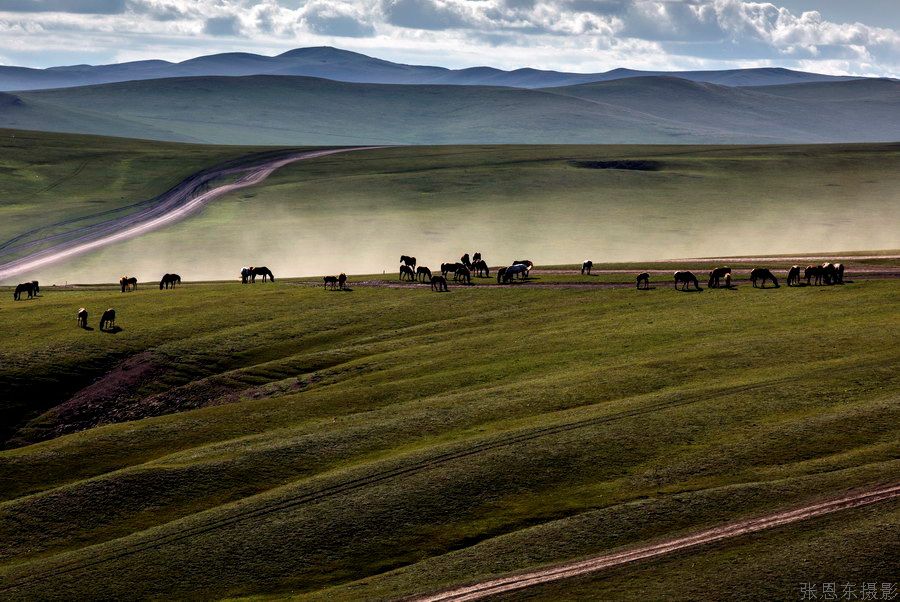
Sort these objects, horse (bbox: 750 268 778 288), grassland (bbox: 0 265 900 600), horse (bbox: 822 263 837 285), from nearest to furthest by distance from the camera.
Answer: grassland (bbox: 0 265 900 600) < horse (bbox: 822 263 837 285) < horse (bbox: 750 268 778 288)

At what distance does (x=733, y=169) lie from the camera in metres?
182

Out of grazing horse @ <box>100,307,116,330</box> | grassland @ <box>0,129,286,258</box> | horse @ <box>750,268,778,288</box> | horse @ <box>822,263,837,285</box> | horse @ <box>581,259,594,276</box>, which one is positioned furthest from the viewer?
grassland @ <box>0,129,286,258</box>

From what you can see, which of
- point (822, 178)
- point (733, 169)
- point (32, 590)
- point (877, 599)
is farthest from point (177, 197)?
point (877, 599)

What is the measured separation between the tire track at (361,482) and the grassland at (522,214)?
257 ft

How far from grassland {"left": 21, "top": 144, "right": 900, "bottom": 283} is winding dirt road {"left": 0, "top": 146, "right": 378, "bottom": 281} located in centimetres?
382

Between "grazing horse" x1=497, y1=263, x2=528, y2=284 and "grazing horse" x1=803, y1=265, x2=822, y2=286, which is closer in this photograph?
"grazing horse" x1=803, y1=265, x2=822, y2=286

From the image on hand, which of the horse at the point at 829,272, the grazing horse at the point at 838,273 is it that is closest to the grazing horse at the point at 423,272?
the horse at the point at 829,272

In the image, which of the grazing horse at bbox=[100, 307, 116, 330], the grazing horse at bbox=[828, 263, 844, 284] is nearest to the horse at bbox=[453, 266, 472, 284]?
the grazing horse at bbox=[100, 307, 116, 330]

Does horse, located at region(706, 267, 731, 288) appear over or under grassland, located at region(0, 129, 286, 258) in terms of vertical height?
under

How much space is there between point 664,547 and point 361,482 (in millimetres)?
13161

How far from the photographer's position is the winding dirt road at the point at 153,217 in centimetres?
12794

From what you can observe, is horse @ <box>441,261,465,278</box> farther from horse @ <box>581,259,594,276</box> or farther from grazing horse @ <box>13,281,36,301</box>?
grazing horse @ <box>13,281,36,301</box>

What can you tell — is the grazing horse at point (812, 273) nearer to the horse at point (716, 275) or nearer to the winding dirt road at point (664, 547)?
the horse at point (716, 275)

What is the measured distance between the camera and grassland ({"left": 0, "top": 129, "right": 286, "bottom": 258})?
149812mm
